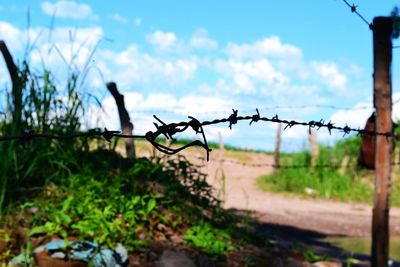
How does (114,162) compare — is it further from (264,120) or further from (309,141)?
(309,141)

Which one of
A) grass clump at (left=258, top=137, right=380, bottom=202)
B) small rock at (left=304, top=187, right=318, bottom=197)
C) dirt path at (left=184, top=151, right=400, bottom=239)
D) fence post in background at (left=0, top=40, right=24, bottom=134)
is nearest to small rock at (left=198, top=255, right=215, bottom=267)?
fence post in background at (left=0, top=40, right=24, bottom=134)

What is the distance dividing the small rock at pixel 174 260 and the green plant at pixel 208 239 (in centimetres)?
43

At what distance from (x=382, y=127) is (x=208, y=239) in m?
1.82

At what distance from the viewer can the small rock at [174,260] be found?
6.07 meters

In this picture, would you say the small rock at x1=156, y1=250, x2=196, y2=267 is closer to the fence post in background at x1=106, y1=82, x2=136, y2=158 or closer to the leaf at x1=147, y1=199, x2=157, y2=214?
the leaf at x1=147, y1=199, x2=157, y2=214

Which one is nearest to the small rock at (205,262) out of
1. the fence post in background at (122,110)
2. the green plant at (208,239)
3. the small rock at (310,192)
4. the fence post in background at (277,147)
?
the green plant at (208,239)

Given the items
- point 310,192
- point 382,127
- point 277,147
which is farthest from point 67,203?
point 277,147

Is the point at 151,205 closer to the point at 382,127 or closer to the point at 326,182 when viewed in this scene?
the point at 382,127

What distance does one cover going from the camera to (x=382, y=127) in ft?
22.0

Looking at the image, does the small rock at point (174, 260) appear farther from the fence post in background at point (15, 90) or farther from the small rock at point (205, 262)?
the fence post in background at point (15, 90)

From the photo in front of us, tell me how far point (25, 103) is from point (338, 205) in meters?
10.3

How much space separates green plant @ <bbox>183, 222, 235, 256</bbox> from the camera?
6.65 meters

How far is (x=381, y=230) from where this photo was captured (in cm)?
679

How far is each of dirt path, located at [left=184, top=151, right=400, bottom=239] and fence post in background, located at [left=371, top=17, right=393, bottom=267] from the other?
341cm
